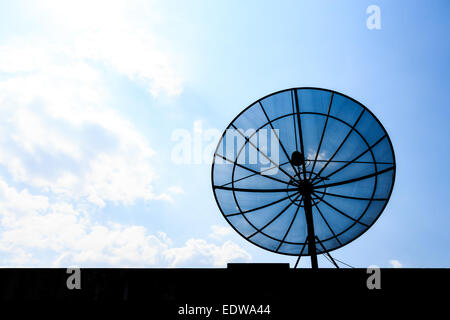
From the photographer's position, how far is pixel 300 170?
8.46 meters

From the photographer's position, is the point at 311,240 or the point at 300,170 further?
the point at 300,170

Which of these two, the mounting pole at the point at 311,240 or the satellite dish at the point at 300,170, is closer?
the mounting pole at the point at 311,240

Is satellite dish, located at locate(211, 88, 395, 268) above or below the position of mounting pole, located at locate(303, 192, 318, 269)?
above

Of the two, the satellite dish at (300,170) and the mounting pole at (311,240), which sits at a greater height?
the satellite dish at (300,170)

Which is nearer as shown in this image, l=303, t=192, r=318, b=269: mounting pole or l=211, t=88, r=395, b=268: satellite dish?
l=303, t=192, r=318, b=269: mounting pole

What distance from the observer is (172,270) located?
13.6 feet

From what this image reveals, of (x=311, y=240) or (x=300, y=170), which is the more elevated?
(x=300, y=170)

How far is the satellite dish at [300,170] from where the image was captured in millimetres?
7871

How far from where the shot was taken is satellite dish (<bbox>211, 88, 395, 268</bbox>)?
7871 millimetres
